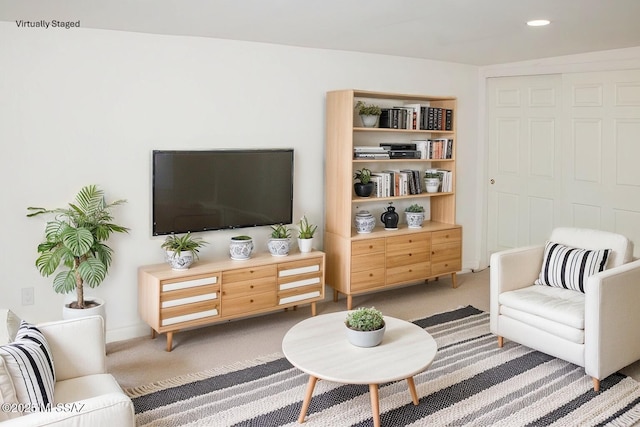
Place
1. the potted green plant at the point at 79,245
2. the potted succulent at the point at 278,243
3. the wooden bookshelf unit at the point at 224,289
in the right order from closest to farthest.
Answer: the potted green plant at the point at 79,245 < the wooden bookshelf unit at the point at 224,289 < the potted succulent at the point at 278,243

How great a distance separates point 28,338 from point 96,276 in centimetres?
125

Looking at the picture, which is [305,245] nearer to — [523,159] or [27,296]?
[27,296]

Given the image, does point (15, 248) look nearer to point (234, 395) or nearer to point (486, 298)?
point (234, 395)

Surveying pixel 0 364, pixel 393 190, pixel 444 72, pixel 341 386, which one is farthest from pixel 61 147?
pixel 444 72

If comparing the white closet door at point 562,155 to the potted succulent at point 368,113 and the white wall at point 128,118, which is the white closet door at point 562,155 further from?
the white wall at point 128,118

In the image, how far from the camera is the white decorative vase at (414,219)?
201 inches

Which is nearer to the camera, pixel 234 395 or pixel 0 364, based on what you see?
pixel 0 364

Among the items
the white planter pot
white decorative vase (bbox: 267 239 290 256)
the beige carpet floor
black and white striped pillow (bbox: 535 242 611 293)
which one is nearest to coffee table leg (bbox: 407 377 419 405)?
the beige carpet floor

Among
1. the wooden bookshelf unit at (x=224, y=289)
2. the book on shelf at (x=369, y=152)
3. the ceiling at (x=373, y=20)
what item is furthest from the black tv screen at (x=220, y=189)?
the ceiling at (x=373, y=20)

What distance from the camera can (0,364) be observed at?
2.00 m

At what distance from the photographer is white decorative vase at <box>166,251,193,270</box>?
389 centimetres

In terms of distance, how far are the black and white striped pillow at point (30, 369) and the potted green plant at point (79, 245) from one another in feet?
3.99

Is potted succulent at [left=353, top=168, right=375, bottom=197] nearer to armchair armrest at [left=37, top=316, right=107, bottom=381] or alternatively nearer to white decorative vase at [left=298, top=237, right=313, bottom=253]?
white decorative vase at [left=298, top=237, right=313, bottom=253]

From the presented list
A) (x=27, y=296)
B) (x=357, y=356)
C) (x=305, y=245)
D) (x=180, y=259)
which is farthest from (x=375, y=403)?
(x=27, y=296)
